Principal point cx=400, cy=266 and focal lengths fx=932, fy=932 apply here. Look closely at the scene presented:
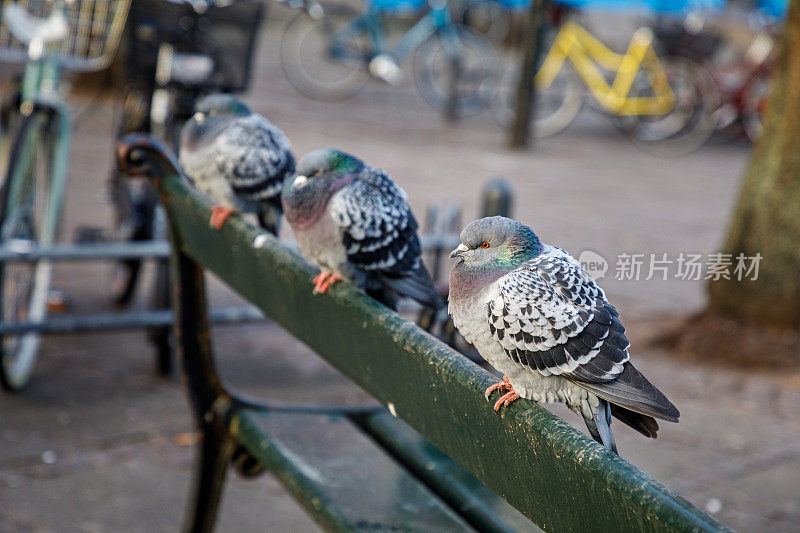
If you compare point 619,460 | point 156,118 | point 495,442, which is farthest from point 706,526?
point 156,118

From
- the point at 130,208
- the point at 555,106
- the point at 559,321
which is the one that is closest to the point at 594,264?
the point at 559,321

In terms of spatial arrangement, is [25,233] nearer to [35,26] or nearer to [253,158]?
[35,26]

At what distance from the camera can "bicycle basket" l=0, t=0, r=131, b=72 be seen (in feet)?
12.0

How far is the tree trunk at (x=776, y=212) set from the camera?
13.8ft

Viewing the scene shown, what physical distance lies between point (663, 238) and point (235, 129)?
15.2ft

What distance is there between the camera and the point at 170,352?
3889 millimetres

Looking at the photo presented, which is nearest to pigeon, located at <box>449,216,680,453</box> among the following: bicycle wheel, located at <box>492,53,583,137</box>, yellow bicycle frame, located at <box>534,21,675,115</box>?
bicycle wheel, located at <box>492,53,583,137</box>

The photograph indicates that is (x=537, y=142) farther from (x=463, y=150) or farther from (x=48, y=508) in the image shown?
(x=48, y=508)

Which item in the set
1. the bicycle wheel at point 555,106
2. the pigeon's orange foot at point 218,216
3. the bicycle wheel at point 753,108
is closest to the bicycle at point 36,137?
the pigeon's orange foot at point 218,216

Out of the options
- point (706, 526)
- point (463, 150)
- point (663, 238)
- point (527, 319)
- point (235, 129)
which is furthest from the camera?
point (463, 150)

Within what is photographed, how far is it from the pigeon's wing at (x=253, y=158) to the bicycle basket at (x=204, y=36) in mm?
Answer: 1796

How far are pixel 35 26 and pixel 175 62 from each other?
2.06ft

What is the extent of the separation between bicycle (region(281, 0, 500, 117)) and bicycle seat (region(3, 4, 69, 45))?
22.3 feet

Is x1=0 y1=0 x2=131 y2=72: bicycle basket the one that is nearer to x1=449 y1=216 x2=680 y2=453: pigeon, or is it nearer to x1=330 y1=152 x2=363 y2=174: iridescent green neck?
x1=330 y1=152 x2=363 y2=174: iridescent green neck
